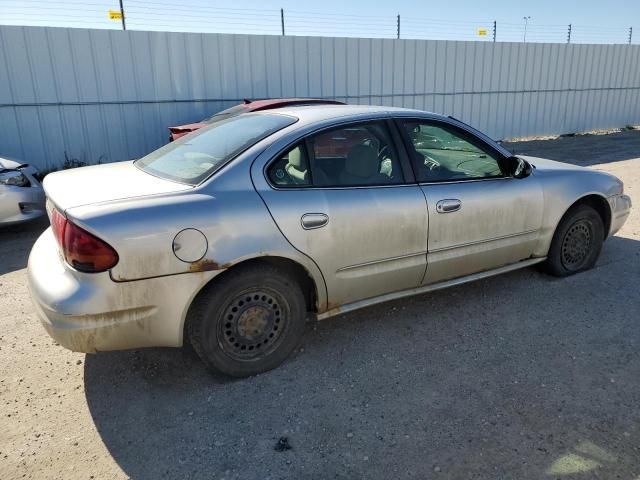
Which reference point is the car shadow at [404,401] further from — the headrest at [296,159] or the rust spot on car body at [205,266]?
the headrest at [296,159]

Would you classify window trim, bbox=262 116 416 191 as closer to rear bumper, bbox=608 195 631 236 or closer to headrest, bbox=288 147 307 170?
headrest, bbox=288 147 307 170

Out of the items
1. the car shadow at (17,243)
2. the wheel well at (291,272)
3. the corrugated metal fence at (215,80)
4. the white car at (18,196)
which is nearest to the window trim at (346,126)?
the wheel well at (291,272)

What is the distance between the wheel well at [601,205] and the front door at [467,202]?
27.4 inches

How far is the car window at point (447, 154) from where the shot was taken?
3.61m

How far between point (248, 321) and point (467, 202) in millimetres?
1769

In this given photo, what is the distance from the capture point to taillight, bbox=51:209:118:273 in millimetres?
2586

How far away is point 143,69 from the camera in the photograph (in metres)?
9.87

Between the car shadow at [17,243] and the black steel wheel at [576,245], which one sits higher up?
the black steel wheel at [576,245]

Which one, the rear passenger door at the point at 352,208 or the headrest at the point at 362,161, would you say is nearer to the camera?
the rear passenger door at the point at 352,208

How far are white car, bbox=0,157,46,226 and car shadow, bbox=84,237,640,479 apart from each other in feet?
11.6

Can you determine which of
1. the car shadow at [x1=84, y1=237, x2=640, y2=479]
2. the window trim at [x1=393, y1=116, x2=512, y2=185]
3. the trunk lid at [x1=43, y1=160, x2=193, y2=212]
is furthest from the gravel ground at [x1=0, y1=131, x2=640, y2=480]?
the trunk lid at [x1=43, y1=160, x2=193, y2=212]

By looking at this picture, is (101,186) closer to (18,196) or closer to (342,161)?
(342,161)

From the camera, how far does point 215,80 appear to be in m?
10.6

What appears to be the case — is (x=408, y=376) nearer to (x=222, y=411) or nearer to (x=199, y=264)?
(x=222, y=411)
